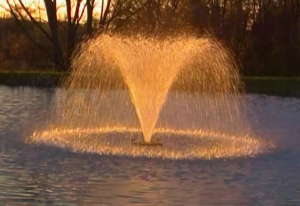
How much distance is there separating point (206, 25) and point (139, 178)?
3516 centimetres

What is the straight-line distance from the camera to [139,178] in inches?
442

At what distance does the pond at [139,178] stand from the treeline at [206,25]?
28243 millimetres

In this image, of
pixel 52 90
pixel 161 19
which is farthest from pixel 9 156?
pixel 161 19

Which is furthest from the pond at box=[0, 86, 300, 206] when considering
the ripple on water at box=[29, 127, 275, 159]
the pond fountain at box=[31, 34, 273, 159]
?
the pond fountain at box=[31, 34, 273, 159]

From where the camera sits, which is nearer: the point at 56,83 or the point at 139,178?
the point at 139,178

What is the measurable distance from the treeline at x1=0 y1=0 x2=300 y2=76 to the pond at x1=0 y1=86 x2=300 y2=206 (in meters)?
28.2

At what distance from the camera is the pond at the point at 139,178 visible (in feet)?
32.5

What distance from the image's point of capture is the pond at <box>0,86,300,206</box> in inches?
389

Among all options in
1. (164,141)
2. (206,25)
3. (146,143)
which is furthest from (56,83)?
(146,143)

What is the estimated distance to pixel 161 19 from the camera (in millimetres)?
44781

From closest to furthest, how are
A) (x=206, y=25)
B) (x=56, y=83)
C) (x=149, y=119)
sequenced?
(x=149, y=119) → (x=56, y=83) → (x=206, y=25)

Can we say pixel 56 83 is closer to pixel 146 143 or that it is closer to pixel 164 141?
pixel 164 141

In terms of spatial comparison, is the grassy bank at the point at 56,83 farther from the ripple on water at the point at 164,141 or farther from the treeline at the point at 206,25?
the ripple on water at the point at 164,141

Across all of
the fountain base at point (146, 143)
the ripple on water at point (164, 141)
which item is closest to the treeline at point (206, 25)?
the ripple on water at point (164, 141)
